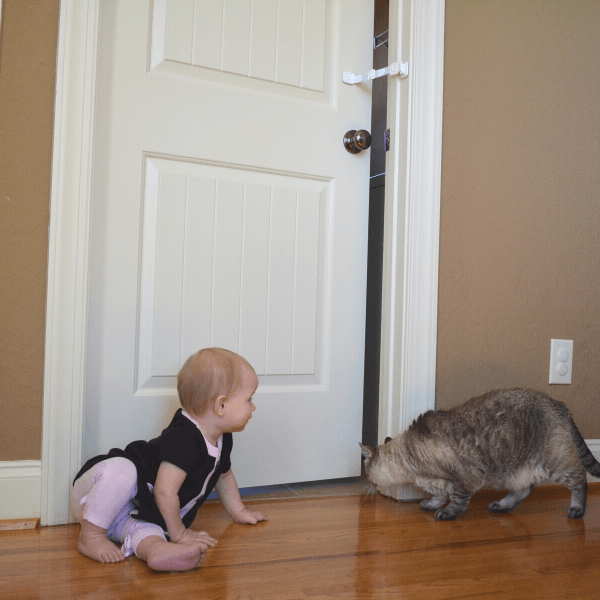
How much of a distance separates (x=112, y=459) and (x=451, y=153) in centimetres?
142

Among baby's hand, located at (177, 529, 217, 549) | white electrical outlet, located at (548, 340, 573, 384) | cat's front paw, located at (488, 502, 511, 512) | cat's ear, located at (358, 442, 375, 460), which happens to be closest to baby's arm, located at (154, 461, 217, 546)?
baby's hand, located at (177, 529, 217, 549)

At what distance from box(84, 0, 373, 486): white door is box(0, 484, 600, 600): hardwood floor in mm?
305

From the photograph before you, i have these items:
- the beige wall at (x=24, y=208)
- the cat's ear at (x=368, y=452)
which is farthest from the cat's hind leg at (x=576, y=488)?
the beige wall at (x=24, y=208)

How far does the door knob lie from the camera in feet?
6.46

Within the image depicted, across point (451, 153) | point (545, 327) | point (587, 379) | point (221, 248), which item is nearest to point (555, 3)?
point (451, 153)

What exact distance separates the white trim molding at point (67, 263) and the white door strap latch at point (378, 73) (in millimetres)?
825

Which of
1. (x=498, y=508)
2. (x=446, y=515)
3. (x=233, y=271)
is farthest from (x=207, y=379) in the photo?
(x=498, y=508)

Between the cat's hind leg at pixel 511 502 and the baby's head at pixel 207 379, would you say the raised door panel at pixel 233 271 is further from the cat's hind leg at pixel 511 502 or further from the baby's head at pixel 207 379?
the cat's hind leg at pixel 511 502

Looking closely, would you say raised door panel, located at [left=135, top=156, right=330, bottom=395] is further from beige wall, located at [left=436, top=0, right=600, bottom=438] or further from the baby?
beige wall, located at [left=436, top=0, right=600, bottom=438]

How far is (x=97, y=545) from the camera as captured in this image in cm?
129

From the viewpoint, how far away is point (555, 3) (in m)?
2.17

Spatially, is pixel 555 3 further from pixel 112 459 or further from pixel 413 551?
pixel 112 459

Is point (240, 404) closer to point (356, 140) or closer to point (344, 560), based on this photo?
point (344, 560)

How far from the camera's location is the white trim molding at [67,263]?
60.2 inches
